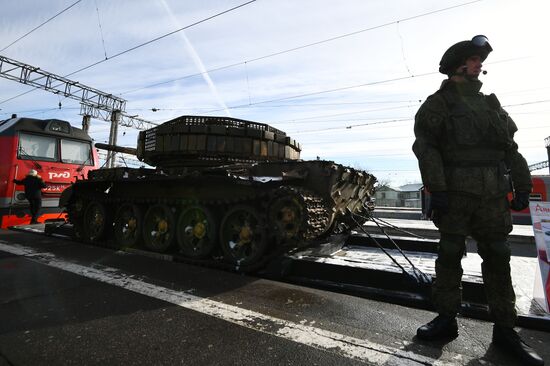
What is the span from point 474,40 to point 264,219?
306cm

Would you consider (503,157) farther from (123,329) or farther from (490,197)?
(123,329)

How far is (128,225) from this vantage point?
22.5ft

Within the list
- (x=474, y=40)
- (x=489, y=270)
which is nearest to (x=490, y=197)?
(x=489, y=270)

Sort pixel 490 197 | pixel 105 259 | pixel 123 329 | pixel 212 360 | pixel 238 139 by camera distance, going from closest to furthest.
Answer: pixel 212 360
pixel 490 197
pixel 123 329
pixel 105 259
pixel 238 139

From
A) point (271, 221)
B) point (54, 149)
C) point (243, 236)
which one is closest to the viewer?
point (271, 221)

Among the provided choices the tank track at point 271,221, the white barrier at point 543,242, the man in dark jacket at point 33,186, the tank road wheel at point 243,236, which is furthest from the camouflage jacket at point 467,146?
the man in dark jacket at point 33,186

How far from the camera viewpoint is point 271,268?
448 cm

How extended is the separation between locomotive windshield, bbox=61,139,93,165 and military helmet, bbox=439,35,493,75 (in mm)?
11524

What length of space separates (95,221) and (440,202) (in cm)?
701

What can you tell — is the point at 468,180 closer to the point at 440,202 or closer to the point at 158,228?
the point at 440,202

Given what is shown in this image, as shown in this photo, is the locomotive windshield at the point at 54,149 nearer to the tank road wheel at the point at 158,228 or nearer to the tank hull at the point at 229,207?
the tank hull at the point at 229,207

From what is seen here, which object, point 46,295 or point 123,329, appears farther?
point 46,295

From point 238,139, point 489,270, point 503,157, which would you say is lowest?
point 489,270

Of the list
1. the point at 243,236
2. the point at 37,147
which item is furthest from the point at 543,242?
the point at 37,147
